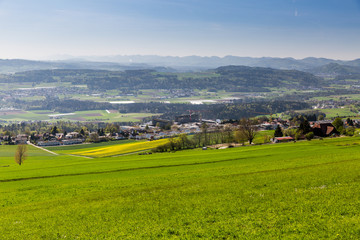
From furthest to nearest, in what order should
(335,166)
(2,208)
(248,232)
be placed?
(335,166)
(2,208)
(248,232)

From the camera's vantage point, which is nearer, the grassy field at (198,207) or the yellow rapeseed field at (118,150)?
the grassy field at (198,207)

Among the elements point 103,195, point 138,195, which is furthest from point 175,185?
point 103,195

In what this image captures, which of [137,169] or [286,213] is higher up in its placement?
[286,213]

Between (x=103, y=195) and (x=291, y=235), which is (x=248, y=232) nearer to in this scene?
(x=291, y=235)

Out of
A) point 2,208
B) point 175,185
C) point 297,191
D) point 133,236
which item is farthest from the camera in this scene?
point 175,185

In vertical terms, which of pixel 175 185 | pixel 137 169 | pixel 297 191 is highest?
pixel 297 191

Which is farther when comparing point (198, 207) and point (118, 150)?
point (118, 150)

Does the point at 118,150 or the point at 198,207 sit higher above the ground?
the point at 198,207

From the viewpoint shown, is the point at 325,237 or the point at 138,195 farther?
the point at 138,195

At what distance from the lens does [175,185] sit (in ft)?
89.8

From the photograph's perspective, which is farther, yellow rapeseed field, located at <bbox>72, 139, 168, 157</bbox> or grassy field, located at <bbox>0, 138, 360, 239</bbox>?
yellow rapeseed field, located at <bbox>72, 139, 168, 157</bbox>

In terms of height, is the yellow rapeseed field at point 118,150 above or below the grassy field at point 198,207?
below

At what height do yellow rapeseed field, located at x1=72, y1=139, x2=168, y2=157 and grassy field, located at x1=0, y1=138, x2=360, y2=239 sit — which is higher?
grassy field, located at x1=0, y1=138, x2=360, y2=239

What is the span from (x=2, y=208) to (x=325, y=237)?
2360cm
